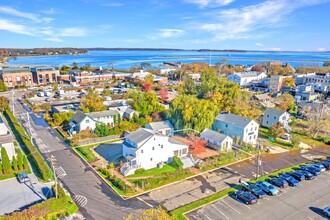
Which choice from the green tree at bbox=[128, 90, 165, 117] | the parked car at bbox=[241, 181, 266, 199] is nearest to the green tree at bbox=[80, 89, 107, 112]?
the green tree at bbox=[128, 90, 165, 117]

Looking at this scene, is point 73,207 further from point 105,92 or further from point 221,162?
point 105,92

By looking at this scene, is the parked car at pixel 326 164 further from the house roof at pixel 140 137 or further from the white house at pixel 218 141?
the house roof at pixel 140 137

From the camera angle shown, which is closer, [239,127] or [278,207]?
[278,207]

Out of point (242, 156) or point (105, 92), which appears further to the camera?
point (105, 92)

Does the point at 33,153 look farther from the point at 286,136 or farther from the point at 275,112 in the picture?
the point at 275,112

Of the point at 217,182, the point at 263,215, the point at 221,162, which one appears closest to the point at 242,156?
the point at 221,162

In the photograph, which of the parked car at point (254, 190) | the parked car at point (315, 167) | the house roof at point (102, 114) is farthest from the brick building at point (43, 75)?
the parked car at point (315, 167)

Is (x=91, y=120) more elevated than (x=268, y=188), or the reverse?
(x=91, y=120)

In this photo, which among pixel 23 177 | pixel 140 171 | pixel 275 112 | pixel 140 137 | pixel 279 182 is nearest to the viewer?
pixel 279 182

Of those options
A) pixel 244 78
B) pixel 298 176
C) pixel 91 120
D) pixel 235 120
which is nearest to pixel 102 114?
pixel 91 120
